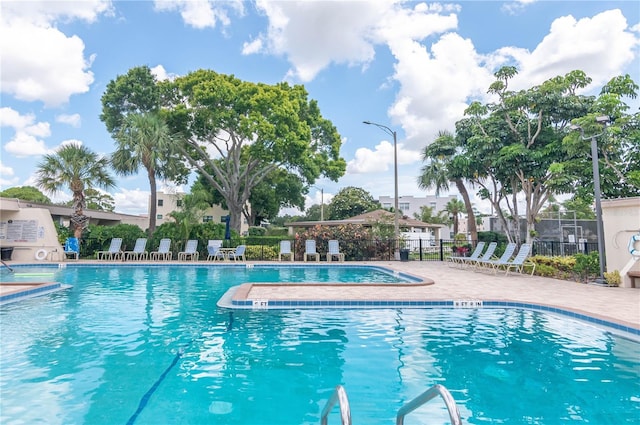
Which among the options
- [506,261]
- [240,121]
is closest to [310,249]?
[506,261]

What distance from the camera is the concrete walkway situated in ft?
22.7

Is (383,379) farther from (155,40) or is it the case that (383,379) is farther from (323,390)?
(155,40)

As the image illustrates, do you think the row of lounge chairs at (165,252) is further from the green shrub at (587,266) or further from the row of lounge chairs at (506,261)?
the green shrub at (587,266)

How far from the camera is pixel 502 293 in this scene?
Answer: 28.4 ft

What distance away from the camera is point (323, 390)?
3795 millimetres

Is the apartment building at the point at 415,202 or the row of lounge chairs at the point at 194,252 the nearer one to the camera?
the row of lounge chairs at the point at 194,252

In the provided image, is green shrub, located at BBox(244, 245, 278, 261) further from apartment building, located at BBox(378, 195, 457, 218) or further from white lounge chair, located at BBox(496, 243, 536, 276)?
apartment building, located at BBox(378, 195, 457, 218)

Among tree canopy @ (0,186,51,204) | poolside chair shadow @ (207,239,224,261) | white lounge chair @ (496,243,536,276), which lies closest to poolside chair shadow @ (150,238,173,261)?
poolside chair shadow @ (207,239,224,261)

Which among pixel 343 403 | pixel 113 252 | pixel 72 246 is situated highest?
pixel 72 246

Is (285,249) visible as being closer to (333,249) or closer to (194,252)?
(333,249)

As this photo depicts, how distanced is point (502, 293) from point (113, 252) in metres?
18.0

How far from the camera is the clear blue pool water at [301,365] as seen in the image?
3340 mm

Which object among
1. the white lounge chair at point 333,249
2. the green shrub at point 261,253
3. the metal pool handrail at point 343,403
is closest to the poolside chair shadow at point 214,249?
the green shrub at point 261,253

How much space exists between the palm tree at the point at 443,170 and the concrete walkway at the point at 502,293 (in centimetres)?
805
